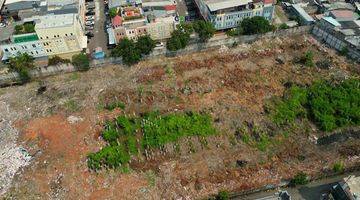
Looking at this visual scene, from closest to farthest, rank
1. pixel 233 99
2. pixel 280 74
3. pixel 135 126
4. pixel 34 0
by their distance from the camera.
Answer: pixel 135 126 < pixel 233 99 < pixel 280 74 < pixel 34 0

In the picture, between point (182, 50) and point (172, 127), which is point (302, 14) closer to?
point (182, 50)

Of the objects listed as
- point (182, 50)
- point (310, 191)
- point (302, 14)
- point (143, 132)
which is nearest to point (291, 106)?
point (310, 191)

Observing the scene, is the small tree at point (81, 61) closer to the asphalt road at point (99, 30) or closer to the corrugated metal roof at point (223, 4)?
the asphalt road at point (99, 30)

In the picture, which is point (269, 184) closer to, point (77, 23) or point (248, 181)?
point (248, 181)

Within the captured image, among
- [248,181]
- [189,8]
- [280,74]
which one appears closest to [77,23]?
[189,8]

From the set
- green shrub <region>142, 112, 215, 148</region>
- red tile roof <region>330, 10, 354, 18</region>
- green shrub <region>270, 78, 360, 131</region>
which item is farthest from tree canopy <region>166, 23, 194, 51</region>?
red tile roof <region>330, 10, 354, 18</region>

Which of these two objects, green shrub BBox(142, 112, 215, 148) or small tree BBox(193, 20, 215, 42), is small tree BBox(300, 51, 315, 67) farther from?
green shrub BBox(142, 112, 215, 148)

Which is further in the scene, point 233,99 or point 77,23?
point 77,23
